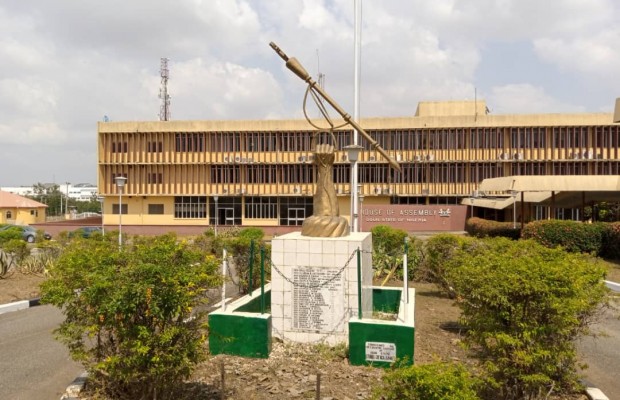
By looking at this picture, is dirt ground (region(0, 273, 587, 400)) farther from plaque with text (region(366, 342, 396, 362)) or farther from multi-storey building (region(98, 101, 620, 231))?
multi-storey building (region(98, 101, 620, 231))

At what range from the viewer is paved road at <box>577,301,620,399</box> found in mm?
6484

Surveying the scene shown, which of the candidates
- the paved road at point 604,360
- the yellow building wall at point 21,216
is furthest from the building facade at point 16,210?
the paved road at point 604,360

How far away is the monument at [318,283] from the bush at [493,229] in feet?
56.3

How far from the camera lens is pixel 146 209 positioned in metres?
43.2

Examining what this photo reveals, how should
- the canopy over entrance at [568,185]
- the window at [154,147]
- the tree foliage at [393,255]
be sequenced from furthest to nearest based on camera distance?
the window at [154,147], the canopy over entrance at [568,185], the tree foliage at [393,255]

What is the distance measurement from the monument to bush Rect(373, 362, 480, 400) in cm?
338

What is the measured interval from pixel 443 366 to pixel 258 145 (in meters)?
38.7

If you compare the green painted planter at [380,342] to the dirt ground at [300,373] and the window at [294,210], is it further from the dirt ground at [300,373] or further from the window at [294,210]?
the window at [294,210]

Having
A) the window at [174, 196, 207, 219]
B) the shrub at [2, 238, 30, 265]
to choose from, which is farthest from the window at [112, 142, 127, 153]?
the shrub at [2, 238, 30, 265]

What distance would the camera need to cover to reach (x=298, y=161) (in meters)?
41.2

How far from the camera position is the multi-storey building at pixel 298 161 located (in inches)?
1527

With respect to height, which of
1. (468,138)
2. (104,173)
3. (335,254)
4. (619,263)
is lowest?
(619,263)

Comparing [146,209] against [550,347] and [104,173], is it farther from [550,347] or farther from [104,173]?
[550,347]

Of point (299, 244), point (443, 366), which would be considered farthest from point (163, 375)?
point (299, 244)
